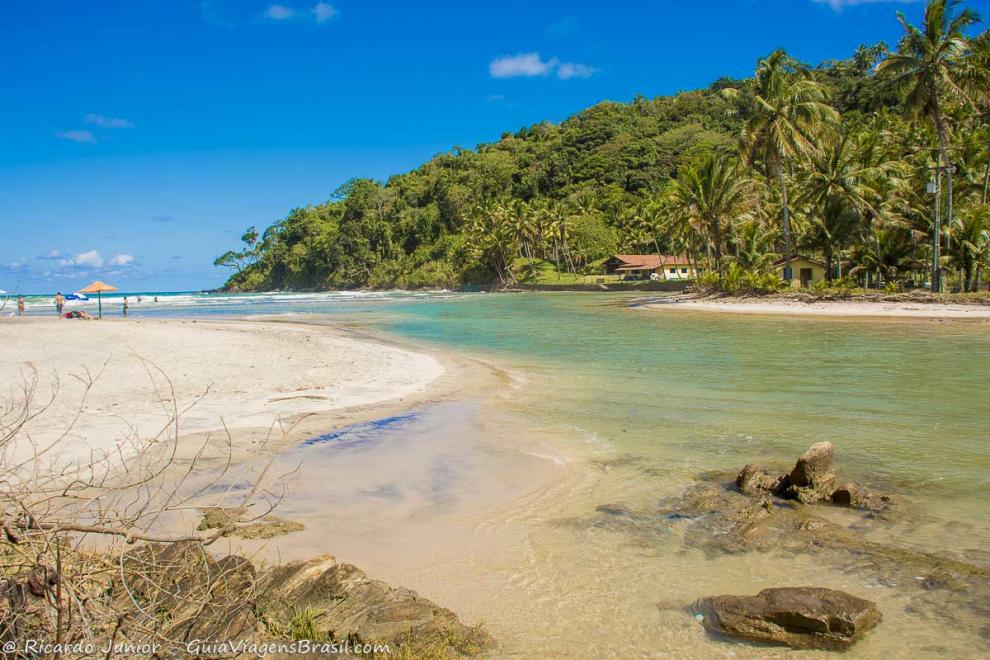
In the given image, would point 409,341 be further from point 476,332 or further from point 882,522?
point 882,522

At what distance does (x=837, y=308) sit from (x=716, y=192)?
16172mm

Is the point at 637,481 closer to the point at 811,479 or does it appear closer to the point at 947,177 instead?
the point at 811,479

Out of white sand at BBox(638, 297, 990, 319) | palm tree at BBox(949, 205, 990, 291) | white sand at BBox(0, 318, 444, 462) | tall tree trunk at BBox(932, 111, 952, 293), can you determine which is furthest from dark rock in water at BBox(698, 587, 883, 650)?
palm tree at BBox(949, 205, 990, 291)

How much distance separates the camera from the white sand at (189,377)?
9188 mm

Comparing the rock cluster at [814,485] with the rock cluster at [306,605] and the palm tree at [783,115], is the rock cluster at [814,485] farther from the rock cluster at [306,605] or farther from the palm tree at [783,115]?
the palm tree at [783,115]

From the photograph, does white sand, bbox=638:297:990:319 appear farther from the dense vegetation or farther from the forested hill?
the forested hill

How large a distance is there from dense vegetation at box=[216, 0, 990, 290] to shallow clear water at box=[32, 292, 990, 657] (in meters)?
20.9

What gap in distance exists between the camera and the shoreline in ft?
88.5

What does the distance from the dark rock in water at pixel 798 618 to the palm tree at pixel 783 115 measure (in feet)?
127

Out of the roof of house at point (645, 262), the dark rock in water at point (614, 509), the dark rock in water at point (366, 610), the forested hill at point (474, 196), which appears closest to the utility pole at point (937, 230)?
the dark rock in water at point (614, 509)

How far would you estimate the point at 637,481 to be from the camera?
7246mm

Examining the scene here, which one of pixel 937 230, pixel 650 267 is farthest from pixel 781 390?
pixel 650 267

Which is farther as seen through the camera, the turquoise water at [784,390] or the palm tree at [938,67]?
the palm tree at [938,67]

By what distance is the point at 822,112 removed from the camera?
38.7 metres
